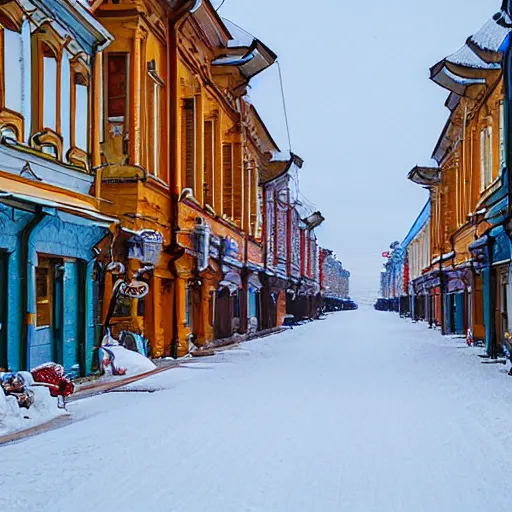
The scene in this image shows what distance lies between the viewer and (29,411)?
8.83 meters

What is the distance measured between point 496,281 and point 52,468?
1389 cm

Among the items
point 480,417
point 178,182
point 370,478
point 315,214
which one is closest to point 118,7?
point 178,182

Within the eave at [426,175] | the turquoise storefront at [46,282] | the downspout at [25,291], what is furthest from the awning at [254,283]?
the downspout at [25,291]

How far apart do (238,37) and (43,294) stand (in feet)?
46.5

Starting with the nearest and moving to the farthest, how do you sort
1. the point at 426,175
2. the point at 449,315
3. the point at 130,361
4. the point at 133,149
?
1. the point at 130,361
2. the point at 133,149
3. the point at 449,315
4. the point at 426,175

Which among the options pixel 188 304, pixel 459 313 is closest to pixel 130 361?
pixel 188 304

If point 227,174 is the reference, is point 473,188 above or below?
below

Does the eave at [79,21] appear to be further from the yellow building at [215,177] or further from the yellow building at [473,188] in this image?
the yellow building at [473,188]

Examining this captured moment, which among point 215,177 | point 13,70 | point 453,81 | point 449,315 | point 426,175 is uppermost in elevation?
point 453,81

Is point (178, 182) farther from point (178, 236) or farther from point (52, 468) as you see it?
point (52, 468)

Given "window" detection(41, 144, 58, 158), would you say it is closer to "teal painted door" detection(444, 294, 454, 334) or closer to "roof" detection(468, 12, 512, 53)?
"roof" detection(468, 12, 512, 53)

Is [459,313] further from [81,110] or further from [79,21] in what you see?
[79,21]

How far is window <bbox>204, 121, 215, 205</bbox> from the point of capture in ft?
79.0

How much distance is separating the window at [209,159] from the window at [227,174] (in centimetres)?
333
